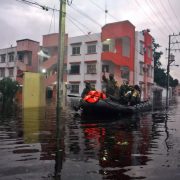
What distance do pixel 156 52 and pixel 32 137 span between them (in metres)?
57.2

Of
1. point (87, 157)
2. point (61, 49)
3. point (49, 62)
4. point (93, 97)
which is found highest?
point (49, 62)

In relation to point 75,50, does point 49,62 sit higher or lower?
lower

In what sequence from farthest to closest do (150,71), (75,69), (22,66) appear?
(22,66) → (150,71) → (75,69)

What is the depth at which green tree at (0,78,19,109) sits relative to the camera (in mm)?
25172

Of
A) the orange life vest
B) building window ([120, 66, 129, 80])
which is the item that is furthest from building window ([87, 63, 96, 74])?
the orange life vest

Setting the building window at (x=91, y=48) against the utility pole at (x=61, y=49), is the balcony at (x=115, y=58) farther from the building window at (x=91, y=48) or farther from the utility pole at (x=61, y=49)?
the utility pole at (x=61, y=49)

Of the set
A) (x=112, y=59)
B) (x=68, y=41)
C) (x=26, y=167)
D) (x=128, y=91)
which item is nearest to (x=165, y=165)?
(x=26, y=167)

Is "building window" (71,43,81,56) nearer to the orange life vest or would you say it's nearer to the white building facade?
the white building facade

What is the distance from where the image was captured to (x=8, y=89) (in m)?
25.7

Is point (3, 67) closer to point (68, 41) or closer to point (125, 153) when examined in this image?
point (68, 41)

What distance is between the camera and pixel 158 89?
58.9 m

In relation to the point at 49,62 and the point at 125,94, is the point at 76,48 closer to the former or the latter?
the point at 49,62

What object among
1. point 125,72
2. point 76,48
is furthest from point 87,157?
point 76,48

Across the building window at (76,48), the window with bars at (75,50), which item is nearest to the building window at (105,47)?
the building window at (76,48)
